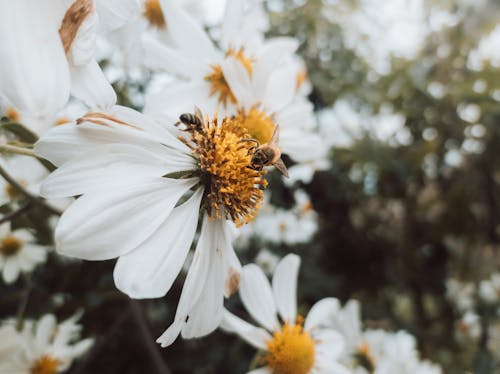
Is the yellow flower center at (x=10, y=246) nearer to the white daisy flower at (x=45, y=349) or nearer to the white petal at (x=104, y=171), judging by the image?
the white daisy flower at (x=45, y=349)

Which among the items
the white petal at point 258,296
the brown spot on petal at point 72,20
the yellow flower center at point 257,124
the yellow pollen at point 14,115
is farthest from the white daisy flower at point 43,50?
the yellow pollen at point 14,115

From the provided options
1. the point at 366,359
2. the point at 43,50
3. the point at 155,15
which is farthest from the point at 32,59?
the point at 366,359

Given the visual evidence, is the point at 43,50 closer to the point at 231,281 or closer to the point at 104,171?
the point at 104,171

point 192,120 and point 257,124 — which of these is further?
point 257,124

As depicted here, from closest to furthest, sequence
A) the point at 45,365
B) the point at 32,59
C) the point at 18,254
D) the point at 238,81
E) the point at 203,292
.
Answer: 1. the point at 32,59
2. the point at 203,292
3. the point at 238,81
4. the point at 45,365
5. the point at 18,254

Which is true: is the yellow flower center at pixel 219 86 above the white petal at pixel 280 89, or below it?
below

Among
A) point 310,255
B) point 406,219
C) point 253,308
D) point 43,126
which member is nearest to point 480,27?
point 406,219
